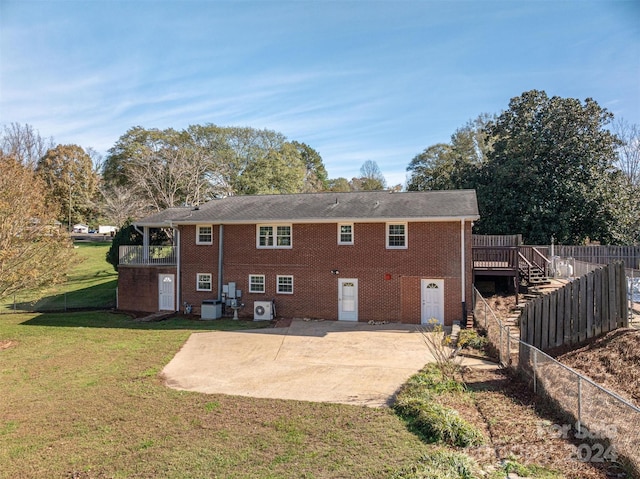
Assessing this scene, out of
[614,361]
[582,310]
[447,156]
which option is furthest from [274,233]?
[447,156]

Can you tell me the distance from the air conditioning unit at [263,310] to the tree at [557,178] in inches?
839

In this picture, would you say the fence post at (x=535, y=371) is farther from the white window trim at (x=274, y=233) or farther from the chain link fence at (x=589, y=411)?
the white window trim at (x=274, y=233)

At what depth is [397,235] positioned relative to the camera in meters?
18.5

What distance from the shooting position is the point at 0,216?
49.1ft

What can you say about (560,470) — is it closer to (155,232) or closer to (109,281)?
(155,232)

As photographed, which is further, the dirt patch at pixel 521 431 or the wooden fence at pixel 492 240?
the wooden fence at pixel 492 240

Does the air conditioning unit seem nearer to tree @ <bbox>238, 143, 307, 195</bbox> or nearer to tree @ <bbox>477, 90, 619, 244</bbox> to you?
tree @ <bbox>477, 90, 619, 244</bbox>

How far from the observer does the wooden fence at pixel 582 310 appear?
883 cm

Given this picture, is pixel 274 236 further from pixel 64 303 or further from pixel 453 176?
pixel 453 176

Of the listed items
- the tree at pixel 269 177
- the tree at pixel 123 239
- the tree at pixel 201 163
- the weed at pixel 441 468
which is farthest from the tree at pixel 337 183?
the weed at pixel 441 468

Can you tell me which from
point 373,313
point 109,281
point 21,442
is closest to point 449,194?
point 373,313

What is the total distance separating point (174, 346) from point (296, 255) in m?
7.33

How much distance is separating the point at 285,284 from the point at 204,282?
4541mm

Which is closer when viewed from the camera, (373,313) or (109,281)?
(373,313)
